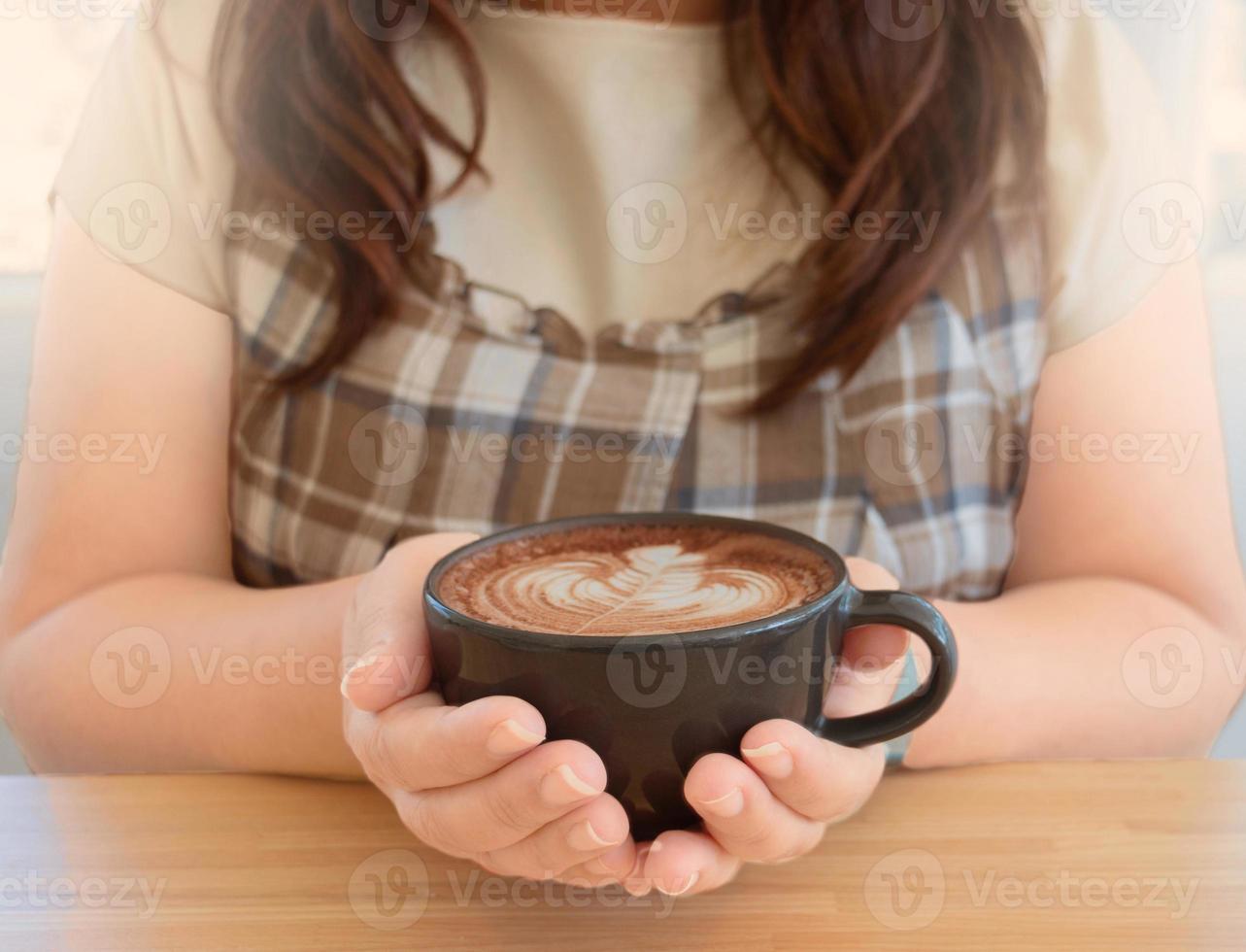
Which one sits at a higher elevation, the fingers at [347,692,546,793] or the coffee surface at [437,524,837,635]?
the coffee surface at [437,524,837,635]

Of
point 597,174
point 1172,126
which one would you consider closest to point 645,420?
point 597,174

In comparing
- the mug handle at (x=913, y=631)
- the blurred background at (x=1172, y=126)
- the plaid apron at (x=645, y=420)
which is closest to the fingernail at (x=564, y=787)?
the mug handle at (x=913, y=631)

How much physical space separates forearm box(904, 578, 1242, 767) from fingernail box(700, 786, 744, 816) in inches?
10.2

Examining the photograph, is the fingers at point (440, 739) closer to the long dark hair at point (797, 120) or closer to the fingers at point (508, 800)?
the fingers at point (508, 800)

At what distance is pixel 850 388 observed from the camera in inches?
34.3

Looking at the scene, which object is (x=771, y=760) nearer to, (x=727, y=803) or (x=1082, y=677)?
(x=727, y=803)

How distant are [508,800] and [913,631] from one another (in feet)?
0.60

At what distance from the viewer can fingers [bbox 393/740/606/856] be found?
1.33 ft

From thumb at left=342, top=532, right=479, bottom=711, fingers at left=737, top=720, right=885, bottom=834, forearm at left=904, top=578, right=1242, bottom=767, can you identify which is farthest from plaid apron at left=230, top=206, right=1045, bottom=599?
fingers at left=737, top=720, right=885, bottom=834

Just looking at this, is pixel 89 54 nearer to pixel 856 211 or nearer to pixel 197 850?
pixel 856 211

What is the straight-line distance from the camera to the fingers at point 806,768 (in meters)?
0.42

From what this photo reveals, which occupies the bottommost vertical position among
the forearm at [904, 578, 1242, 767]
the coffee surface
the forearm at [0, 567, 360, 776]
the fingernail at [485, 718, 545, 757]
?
the forearm at [0, 567, 360, 776]

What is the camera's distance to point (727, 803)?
413 mm

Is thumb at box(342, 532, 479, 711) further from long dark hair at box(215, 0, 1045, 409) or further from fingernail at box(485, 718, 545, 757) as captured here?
long dark hair at box(215, 0, 1045, 409)
